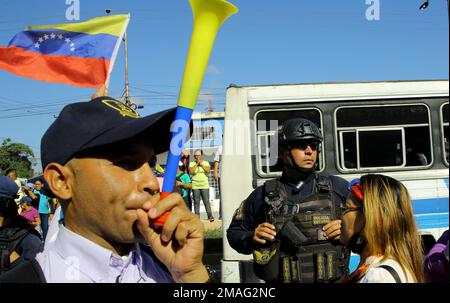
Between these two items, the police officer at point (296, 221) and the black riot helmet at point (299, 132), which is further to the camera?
the black riot helmet at point (299, 132)

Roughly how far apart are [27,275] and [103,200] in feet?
0.96

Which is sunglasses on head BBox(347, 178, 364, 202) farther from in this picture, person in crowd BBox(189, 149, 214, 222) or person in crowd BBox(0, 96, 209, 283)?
person in crowd BBox(189, 149, 214, 222)

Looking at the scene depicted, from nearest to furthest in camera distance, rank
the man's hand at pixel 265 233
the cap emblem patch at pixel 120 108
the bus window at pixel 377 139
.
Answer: the cap emblem patch at pixel 120 108, the man's hand at pixel 265 233, the bus window at pixel 377 139

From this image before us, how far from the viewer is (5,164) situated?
137ft

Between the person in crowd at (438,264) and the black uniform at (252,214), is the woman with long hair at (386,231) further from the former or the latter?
the black uniform at (252,214)

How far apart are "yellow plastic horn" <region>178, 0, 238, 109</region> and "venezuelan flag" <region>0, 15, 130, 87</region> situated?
174 inches

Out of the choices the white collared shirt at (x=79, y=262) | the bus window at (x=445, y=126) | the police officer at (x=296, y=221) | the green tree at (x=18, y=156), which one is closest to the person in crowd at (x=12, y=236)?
the police officer at (x=296, y=221)

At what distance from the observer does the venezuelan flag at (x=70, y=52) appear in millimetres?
5500

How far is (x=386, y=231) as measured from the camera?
2.04 meters

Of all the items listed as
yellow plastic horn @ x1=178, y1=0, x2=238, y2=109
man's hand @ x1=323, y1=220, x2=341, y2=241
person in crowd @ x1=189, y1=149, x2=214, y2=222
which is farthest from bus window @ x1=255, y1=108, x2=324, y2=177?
person in crowd @ x1=189, y1=149, x2=214, y2=222

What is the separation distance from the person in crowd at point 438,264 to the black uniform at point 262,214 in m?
1.57

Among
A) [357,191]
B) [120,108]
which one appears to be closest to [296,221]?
[357,191]
